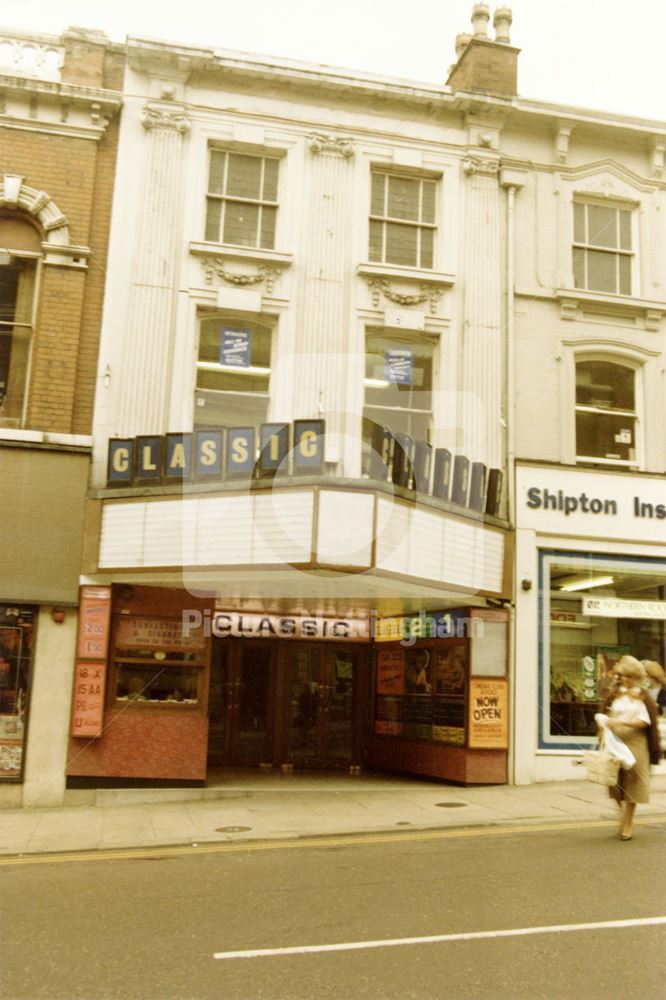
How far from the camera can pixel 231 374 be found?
1456 centimetres

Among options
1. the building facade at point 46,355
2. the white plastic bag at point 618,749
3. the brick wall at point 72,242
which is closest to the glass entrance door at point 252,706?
the building facade at point 46,355

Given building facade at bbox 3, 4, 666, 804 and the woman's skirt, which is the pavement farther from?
the woman's skirt

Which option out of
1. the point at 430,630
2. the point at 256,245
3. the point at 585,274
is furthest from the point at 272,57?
the point at 430,630

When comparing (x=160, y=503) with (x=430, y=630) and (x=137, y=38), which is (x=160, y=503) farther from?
(x=137, y=38)

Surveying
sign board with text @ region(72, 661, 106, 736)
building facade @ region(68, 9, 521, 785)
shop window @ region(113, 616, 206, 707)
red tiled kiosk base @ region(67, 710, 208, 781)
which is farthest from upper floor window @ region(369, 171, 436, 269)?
red tiled kiosk base @ region(67, 710, 208, 781)

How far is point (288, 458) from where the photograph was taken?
37.6 ft

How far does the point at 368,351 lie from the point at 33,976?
11468 mm

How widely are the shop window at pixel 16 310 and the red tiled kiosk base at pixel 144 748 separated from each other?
5003 mm

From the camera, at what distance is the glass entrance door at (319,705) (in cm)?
1616

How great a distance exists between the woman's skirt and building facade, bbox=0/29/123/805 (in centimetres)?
762

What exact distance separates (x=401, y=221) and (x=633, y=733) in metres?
9.85

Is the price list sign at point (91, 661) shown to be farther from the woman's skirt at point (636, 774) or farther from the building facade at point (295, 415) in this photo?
the woman's skirt at point (636, 774)

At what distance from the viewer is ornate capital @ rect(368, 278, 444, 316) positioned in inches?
596

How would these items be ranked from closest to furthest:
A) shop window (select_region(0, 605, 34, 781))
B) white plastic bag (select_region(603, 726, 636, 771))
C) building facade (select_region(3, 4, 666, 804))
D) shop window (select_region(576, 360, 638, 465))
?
white plastic bag (select_region(603, 726, 636, 771)), shop window (select_region(0, 605, 34, 781)), building facade (select_region(3, 4, 666, 804)), shop window (select_region(576, 360, 638, 465))
